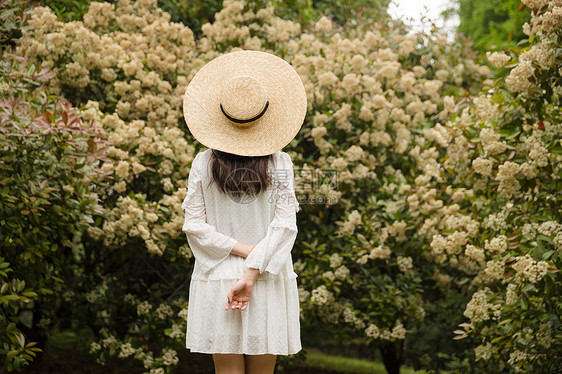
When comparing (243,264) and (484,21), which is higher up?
(484,21)

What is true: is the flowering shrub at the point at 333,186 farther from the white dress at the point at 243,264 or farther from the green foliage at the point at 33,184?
the white dress at the point at 243,264

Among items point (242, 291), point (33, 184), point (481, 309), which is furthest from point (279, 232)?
point (33, 184)

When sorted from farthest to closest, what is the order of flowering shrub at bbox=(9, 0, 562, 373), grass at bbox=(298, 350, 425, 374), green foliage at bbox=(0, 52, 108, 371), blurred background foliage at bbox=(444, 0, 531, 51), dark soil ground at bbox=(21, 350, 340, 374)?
blurred background foliage at bbox=(444, 0, 531, 51)
grass at bbox=(298, 350, 425, 374)
dark soil ground at bbox=(21, 350, 340, 374)
flowering shrub at bbox=(9, 0, 562, 373)
green foliage at bbox=(0, 52, 108, 371)

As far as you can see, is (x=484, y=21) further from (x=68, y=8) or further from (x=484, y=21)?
(x=68, y=8)

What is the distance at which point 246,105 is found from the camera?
245cm

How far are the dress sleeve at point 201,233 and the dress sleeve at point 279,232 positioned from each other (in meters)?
0.13

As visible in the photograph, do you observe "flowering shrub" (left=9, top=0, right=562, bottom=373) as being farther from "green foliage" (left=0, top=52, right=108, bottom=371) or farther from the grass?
the grass

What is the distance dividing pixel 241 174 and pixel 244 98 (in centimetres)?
32

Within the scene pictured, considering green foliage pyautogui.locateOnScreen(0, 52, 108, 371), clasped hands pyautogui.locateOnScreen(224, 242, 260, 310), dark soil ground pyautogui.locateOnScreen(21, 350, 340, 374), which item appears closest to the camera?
clasped hands pyautogui.locateOnScreen(224, 242, 260, 310)

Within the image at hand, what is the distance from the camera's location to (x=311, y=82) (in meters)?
4.98

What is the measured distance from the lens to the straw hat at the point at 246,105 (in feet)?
8.04

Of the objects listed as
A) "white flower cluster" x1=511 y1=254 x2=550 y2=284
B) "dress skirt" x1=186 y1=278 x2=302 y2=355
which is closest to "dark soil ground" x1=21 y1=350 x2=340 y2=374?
"white flower cluster" x1=511 y1=254 x2=550 y2=284

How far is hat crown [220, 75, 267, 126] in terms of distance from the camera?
2.45 metres

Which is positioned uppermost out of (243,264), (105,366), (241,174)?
(241,174)
